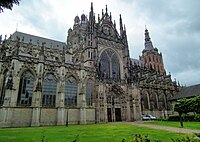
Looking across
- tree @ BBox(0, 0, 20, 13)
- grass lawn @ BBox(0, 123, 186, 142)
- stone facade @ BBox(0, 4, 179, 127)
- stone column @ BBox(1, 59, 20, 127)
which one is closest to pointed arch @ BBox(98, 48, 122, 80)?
stone facade @ BBox(0, 4, 179, 127)

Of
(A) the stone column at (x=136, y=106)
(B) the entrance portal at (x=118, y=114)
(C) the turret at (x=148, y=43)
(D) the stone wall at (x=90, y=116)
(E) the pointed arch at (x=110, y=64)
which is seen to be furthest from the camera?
(C) the turret at (x=148, y=43)

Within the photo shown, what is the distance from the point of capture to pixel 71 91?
27.9 m

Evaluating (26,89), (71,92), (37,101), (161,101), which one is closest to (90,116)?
(71,92)

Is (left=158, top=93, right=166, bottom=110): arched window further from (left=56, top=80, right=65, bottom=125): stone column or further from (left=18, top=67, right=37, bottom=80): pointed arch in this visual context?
(left=18, top=67, right=37, bottom=80): pointed arch

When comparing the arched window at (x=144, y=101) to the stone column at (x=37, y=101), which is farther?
the arched window at (x=144, y=101)

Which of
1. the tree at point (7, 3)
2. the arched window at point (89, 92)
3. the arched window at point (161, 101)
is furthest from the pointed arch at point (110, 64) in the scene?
the tree at point (7, 3)

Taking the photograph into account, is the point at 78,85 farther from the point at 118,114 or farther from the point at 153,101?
the point at 153,101

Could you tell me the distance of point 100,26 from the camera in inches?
1516

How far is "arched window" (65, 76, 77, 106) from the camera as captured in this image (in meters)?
27.2

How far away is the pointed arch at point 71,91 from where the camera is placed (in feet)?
89.1

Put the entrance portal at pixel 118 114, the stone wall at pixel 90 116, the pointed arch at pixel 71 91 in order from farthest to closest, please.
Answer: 1. the entrance portal at pixel 118 114
2. the stone wall at pixel 90 116
3. the pointed arch at pixel 71 91

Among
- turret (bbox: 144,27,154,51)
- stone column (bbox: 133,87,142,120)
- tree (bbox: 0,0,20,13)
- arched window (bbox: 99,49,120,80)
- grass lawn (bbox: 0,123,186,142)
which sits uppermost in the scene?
turret (bbox: 144,27,154,51)

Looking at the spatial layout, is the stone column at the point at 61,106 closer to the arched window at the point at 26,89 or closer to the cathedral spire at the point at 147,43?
the arched window at the point at 26,89

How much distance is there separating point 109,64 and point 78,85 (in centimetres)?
1082
